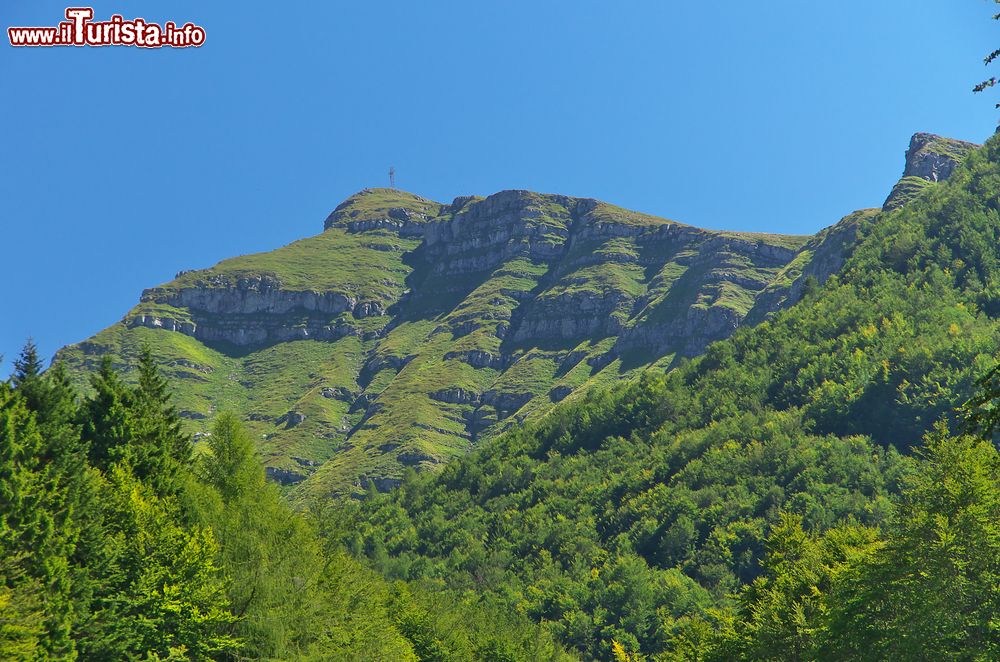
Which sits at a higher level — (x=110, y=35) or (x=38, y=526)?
(x=110, y=35)

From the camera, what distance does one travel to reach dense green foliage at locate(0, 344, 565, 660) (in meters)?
37.5

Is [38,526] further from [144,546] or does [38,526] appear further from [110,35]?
[110,35]

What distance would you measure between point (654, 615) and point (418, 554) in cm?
6824

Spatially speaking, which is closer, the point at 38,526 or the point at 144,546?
the point at 38,526

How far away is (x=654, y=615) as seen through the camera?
476ft

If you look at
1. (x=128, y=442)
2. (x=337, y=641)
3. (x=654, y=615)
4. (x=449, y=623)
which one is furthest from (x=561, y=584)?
(x=128, y=442)

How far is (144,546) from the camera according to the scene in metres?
43.5

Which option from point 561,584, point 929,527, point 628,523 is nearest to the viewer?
point 929,527

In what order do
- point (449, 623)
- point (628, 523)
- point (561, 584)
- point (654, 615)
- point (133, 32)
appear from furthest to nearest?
point (628, 523) → point (561, 584) → point (654, 615) → point (449, 623) → point (133, 32)

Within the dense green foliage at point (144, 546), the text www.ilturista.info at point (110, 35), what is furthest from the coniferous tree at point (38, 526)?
the text www.ilturista.info at point (110, 35)

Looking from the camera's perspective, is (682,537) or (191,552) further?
(682,537)

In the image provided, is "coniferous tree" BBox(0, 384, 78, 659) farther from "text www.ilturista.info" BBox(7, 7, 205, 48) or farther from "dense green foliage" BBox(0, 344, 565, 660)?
"text www.ilturista.info" BBox(7, 7, 205, 48)

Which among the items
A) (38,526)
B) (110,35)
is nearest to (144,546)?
(38,526)

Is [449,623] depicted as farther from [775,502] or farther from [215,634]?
[775,502]
